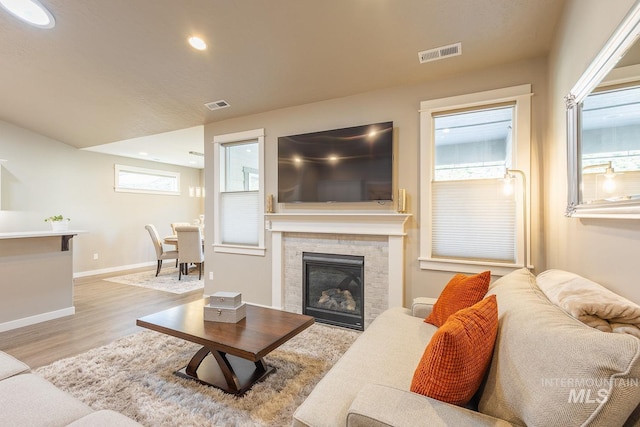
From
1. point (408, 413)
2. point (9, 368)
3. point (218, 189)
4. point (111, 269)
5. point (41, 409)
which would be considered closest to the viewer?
point (408, 413)

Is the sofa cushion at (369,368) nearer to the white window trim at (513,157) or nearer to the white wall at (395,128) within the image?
the white window trim at (513,157)

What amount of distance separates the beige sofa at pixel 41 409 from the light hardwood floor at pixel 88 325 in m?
1.56

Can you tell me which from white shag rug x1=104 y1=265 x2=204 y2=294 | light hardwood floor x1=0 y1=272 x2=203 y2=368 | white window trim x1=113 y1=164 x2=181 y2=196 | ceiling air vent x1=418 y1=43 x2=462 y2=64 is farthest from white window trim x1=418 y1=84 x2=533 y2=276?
white window trim x1=113 y1=164 x2=181 y2=196

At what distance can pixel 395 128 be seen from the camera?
10.1 feet

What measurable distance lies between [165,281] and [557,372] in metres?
5.76

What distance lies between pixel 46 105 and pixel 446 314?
553 centimetres

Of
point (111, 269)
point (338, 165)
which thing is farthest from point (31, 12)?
point (111, 269)

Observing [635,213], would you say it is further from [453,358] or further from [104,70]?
[104,70]

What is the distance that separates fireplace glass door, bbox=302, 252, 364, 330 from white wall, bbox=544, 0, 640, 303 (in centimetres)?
173

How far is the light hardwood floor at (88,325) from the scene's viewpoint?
267 centimetres

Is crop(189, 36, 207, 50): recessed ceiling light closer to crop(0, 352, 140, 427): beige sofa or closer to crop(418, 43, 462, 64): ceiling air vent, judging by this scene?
crop(418, 43, 462, 64): ceiling air vent

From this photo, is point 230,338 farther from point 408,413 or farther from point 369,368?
point 408,413

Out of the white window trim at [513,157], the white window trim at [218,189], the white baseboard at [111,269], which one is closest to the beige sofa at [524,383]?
the white window trim at [513,157]

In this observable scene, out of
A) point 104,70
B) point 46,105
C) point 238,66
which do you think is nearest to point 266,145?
point 238,66
